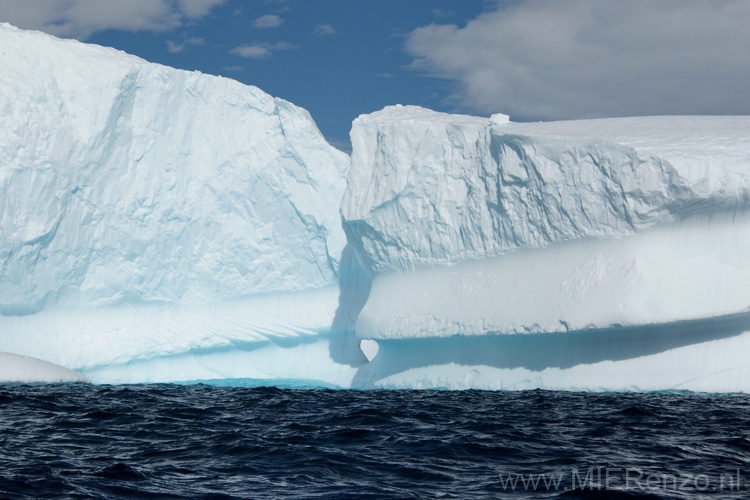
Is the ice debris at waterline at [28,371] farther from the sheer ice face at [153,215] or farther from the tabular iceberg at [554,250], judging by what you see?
the tabular iceberg at [554,250]

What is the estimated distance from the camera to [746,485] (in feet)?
12.5

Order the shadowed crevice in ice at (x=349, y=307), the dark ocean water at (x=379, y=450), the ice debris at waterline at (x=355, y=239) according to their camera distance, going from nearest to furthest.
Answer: the dark ocean water at (x=379, y=450) < the ice debris at waterline at (x=355, y=239) < the shadowed crevice in ice at (x=349, y=307)

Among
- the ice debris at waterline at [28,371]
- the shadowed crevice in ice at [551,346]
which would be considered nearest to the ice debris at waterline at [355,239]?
the shadowed crevice in ice at [551,346]

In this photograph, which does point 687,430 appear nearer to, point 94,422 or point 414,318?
point 94,422

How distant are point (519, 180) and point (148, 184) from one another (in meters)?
7.58

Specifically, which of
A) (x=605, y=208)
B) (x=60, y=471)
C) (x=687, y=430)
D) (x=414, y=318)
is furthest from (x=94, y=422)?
(x=605, y=208)

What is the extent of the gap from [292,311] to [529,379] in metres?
5.94

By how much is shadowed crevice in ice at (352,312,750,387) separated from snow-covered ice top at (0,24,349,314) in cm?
320

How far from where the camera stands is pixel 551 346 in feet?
35.2

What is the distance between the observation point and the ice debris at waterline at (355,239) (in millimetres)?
9719

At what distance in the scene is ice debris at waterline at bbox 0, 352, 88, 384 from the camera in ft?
37.2

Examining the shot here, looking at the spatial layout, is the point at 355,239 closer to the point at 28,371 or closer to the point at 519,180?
the point at 519,180

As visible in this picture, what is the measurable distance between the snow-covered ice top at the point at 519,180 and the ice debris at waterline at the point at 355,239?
0.04m

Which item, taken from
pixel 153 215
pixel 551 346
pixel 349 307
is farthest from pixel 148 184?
pixel 551 346
